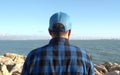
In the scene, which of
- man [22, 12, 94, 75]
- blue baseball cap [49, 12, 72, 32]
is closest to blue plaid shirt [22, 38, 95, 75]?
man [22, 12, 94, 75]

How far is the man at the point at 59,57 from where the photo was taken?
413cm

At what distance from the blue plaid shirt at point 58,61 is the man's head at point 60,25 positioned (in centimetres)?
7

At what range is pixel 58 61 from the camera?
415cm

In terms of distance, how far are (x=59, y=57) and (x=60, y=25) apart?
0.37 m

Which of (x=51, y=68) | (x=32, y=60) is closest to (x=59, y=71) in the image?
(x=51, y=68)

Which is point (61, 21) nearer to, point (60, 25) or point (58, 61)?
point (60, 25)

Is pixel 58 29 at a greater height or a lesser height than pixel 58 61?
greater

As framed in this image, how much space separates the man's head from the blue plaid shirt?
72 millimetres

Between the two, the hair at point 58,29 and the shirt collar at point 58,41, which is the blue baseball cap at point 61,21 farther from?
the shirt collar at point 58,41

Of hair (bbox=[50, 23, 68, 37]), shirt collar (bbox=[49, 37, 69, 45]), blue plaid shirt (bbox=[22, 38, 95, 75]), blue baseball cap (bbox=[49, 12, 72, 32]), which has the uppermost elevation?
blue baseball cap (bbox=[49, 12, 72, 32])

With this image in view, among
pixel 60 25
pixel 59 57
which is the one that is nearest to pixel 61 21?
pixel 60 25

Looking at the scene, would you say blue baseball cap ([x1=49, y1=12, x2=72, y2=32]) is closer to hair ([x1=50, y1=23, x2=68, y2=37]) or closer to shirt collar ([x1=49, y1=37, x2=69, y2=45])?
hair ([x1=50, y1=23, x2=68, y2=37])

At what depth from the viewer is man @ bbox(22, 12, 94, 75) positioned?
163 inches

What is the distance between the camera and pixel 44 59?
13.7 ft
